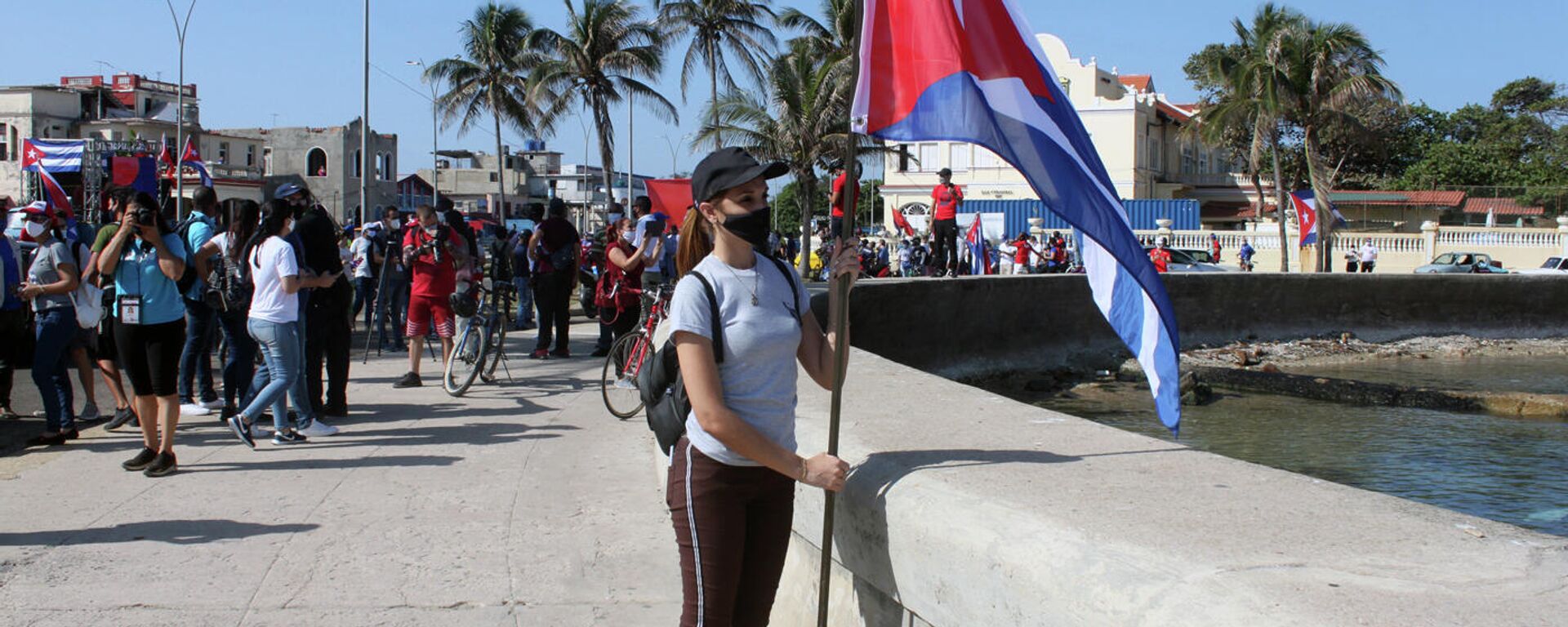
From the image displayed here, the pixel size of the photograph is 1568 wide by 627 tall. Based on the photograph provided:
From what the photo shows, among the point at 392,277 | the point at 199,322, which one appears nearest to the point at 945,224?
the point at 392,277

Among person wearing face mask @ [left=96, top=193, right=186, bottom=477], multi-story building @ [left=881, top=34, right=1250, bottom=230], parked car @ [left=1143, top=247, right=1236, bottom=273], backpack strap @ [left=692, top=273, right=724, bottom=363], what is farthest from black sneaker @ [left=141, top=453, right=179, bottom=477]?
multi-story building @ [left=881, top=34, right=1250, bottom=230]

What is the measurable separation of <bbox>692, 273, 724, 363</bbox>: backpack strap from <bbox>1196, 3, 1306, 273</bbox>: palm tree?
40.3m

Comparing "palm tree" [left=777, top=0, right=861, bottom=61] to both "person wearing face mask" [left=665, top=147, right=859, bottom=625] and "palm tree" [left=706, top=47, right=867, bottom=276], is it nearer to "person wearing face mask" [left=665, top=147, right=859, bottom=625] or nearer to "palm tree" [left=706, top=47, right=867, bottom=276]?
"palm tree" [left=706, top=47, right=867, bottom=276]

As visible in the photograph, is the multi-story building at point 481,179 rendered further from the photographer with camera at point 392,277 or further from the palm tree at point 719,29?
the photographer with camera at point 392,277

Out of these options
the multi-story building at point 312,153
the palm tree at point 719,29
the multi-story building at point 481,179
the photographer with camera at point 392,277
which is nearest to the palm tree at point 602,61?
the palm tree at point 719,29

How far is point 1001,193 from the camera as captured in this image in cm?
6219

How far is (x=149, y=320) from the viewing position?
698 centimetres

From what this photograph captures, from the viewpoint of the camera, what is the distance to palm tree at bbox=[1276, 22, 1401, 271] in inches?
1572

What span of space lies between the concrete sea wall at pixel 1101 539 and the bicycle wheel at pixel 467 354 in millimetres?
5815

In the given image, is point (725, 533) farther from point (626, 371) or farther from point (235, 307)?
point (235, 307)

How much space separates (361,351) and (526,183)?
10936cm

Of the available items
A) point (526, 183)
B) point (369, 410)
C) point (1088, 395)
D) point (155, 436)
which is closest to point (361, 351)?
point (369, 410)

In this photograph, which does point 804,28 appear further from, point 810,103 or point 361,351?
point 361,351

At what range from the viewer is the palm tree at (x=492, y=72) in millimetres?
52031
